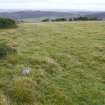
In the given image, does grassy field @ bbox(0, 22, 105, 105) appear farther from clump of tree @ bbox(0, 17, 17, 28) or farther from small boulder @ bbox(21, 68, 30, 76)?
clump of tree @ bbox(0, 17, 17, 28)

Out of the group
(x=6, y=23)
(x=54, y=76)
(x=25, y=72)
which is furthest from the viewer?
(x=6, y=23)

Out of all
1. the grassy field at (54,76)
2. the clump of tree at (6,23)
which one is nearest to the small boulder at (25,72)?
the grassy field at (54,76)

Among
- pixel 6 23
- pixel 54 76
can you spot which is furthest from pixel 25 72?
pixel 6 23

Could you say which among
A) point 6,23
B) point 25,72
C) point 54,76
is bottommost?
point 54,76

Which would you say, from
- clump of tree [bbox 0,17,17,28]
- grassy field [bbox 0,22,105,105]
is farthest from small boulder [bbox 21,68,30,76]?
clump of tree [bbox 0,17,17,28]

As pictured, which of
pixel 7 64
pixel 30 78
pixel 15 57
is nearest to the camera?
pixel 30 78

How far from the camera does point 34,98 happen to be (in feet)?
31.5

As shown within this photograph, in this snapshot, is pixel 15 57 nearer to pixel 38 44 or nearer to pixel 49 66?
pixel 49 66

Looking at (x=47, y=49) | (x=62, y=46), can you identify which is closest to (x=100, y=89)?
(x=47, y=49)

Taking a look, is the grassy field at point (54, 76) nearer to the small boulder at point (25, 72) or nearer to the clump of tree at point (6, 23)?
the small boulder at point (25, 72)

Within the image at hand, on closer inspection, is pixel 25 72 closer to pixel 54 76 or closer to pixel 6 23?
pixel 54 76

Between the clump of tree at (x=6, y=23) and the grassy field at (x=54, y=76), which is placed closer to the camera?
the grassy field at (x=54, y=76)

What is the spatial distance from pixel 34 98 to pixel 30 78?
1527 millimetres

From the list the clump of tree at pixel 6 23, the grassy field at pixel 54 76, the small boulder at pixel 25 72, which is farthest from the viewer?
the clump of tree at pixel 6 23
